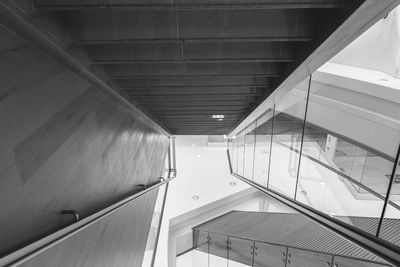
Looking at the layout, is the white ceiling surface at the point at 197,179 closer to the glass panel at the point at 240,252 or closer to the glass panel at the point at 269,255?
the glass panel at the point at 240,252

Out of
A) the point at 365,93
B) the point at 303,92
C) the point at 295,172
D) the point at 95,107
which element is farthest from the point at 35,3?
the point at 295,172

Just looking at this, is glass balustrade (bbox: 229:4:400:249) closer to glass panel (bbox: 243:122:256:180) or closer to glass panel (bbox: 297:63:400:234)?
glass panel (bbox: 297:63:400:234)

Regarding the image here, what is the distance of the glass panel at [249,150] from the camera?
651cm

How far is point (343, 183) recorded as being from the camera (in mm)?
2645

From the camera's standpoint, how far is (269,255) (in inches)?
199

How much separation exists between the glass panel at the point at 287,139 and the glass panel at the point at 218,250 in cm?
290

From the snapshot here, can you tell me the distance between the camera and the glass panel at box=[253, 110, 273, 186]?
5090mm

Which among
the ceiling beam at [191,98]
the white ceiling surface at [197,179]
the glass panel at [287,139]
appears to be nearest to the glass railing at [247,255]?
the glass panel at [287,139]

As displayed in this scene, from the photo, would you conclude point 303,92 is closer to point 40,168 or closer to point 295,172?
point 295,172

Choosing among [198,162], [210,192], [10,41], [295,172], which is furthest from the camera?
[198,162]

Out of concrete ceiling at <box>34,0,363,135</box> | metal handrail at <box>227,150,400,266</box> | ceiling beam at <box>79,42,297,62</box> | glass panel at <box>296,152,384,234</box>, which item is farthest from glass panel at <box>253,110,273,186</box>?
metal handrail at <box>227,150,400,266</box>

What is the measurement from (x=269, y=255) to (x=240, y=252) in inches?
50.8

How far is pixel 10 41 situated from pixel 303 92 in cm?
293

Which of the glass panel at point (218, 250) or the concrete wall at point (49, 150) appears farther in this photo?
the glass panel at point (218, 250)
